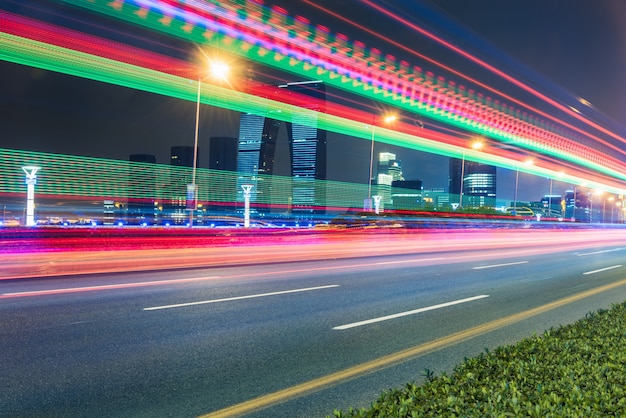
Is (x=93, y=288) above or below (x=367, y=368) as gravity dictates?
below

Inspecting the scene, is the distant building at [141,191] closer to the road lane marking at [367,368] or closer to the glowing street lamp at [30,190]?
the glowing street lamp at [30,190]

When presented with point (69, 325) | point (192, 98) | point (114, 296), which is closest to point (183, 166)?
point (192, 98)

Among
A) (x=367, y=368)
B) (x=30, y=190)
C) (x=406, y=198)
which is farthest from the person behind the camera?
(x=406, y=198)

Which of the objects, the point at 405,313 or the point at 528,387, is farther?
the point at 405,313

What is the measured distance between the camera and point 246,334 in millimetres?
6086

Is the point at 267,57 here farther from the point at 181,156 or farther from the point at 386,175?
the point at 386,175

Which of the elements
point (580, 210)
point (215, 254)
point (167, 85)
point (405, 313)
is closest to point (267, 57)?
point (167, 85)

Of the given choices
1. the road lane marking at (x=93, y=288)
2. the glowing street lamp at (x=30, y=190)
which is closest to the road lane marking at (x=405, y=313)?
the road lane marking at (x=93, y=288)

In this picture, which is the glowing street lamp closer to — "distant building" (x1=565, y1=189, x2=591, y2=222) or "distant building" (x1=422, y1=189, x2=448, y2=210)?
"distant building" (x1=422, y1=189, x2=448, y2=210)

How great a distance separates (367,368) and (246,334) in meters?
2.00

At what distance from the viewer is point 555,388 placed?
2947 millimetres

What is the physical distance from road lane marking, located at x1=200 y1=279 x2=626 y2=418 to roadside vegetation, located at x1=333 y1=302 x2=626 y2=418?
1.17m

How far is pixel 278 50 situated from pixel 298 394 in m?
17.2

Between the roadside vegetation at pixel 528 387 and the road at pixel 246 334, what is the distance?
3.40 ft
